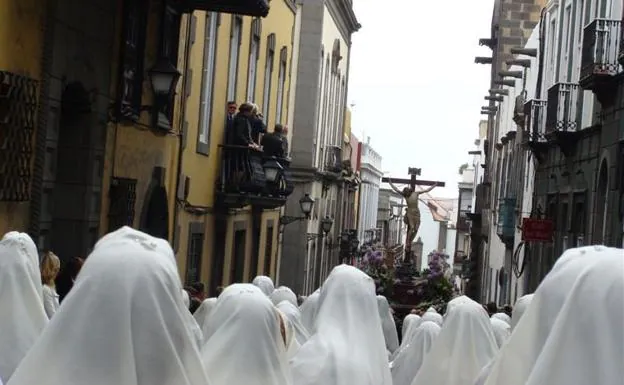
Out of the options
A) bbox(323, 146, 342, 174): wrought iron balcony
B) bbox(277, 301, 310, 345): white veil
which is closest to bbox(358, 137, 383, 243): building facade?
bbox(323, 146, 342, 174): wrought iron balcony

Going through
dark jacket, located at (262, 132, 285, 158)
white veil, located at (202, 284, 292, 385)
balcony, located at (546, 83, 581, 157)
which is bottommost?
white veil, located at (202, 284, 292, 385)

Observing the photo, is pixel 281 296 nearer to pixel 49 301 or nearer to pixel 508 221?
pixel 49 301

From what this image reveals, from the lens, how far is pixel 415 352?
41.7 feet

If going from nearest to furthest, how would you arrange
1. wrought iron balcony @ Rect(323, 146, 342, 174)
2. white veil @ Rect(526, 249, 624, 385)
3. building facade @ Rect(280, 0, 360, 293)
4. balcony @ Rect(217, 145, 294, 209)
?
white veil @ Rect(526, 249, 624, 385)
balcony @ Rect(217, 145, 294, 209)
building facade @ Rect(280, 0, 360, 293)
wrought iron balcony @ Rect(323, 146, 342, 174)

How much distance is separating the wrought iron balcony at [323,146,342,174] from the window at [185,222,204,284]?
19595 mm

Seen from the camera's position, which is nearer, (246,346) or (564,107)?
(246,346)

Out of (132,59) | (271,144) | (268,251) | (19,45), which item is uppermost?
(132,59)

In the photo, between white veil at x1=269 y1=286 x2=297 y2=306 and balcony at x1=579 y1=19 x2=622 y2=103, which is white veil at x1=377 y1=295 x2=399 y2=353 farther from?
white veil at x1=269 y1=286 x2=297 y2=306

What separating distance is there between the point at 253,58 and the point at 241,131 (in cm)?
344

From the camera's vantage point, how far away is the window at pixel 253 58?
26623 millimetres

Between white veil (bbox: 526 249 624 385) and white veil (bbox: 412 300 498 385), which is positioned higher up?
white veil (bbox: 526 249 624 385)

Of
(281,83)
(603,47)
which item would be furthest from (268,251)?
(603,47)

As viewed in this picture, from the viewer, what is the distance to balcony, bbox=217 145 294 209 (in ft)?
78.6

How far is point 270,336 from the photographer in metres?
6.99
